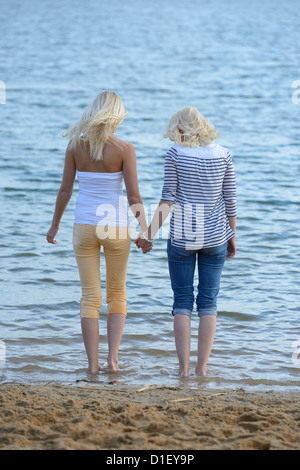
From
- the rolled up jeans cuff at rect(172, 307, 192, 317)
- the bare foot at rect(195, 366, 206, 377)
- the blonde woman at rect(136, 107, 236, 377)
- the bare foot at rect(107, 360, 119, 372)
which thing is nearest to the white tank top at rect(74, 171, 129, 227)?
the blonde woman at rect(136, 107, 236, 377)

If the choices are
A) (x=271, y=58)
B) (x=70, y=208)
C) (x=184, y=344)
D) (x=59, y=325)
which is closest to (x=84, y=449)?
(x=184, y=344)

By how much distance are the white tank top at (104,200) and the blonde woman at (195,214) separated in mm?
229

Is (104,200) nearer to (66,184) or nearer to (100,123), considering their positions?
(66,184)

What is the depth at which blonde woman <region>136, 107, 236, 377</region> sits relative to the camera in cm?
434

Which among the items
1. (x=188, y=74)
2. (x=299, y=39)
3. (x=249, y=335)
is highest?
(x=299, y=39)

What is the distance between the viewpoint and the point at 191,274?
14.8ft

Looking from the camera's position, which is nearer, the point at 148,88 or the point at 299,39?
the point at 148,88

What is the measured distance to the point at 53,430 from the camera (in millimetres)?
3326

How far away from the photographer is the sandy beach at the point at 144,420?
3.15 meters

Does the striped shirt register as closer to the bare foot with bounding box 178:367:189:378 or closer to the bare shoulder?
the bare shoulder

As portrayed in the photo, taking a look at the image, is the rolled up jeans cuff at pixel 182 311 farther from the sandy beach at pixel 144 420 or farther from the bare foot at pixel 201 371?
the sandy beach at pixel 144 420

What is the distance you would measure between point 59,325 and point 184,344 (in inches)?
61.1

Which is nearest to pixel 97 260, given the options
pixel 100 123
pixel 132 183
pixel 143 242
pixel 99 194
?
pixel 143 242
